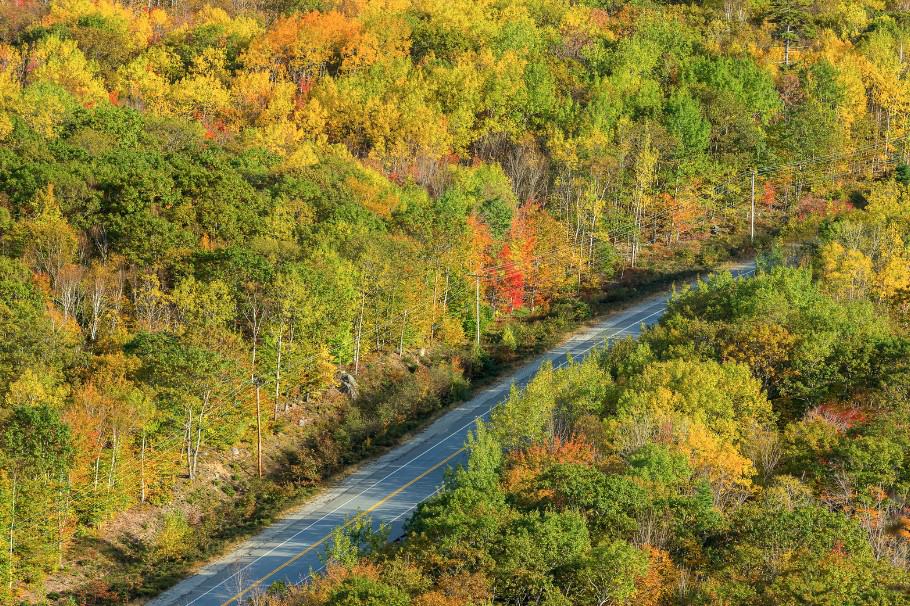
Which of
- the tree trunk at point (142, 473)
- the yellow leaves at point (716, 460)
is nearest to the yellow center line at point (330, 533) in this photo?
the tree trunk at point (142, 473)

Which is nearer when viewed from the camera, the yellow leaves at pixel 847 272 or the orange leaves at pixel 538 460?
the orange leaves at pixel 538 460

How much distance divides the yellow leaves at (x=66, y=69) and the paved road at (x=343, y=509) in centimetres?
3896

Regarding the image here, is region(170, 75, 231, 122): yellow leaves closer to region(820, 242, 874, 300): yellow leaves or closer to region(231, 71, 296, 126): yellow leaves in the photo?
region(231, 71, 296, 126): yellow leaves

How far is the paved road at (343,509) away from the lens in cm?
5634

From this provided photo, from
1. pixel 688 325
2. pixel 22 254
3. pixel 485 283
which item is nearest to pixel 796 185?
pixel 485 283

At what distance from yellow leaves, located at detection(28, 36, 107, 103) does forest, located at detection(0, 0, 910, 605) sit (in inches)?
15.0

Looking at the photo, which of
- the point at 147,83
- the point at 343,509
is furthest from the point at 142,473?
the point at 147,83

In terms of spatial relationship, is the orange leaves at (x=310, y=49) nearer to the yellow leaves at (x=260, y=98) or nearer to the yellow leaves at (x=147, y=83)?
the yellow leaves at (x=260, y=98)

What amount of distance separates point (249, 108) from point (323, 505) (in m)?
48.9

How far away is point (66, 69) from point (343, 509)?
52.6m

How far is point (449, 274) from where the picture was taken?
84000 millimetres

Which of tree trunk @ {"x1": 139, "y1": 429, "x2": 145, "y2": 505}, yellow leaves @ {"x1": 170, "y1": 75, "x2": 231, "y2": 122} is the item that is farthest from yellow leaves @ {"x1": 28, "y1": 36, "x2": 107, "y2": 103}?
tree trunk @ {"x1": 139, "y1": 429, "x2": 145, "y2": 505}

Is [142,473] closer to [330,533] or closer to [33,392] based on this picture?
[33,392]

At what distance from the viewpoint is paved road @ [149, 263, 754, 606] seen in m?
56.3
